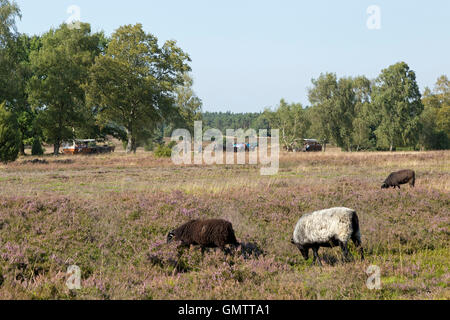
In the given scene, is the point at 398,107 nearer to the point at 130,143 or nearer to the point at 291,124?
the point at 291,124

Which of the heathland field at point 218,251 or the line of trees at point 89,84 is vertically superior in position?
the line of trees at point 89,84

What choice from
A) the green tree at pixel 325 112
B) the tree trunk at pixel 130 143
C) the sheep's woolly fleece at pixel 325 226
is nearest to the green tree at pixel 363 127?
the green tree at pixel 325 112

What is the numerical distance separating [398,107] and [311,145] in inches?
719

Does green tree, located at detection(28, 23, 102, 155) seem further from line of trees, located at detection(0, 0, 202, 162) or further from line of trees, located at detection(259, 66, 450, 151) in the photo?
line of trees, located at detection(259, 66, 450, 151)

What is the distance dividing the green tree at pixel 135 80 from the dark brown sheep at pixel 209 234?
49.2 meters

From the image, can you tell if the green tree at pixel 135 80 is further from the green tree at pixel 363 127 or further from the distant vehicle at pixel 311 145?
the green tree at pixel 363 127

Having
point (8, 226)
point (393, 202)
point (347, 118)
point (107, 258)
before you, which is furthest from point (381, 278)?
point (347, 118)

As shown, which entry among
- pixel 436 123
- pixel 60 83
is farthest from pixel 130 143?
pixel 436 123

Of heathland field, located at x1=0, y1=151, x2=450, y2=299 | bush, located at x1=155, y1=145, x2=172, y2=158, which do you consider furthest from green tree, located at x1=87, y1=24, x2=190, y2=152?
heathland field, located at x1=0, y1=151, x2=450, y2=299

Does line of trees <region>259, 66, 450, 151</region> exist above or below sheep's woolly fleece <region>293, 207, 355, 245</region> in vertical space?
above

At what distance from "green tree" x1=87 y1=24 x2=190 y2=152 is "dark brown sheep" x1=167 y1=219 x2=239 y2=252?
49.2 metres

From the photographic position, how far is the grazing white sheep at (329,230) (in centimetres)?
883

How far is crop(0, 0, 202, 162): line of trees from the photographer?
176 ft
